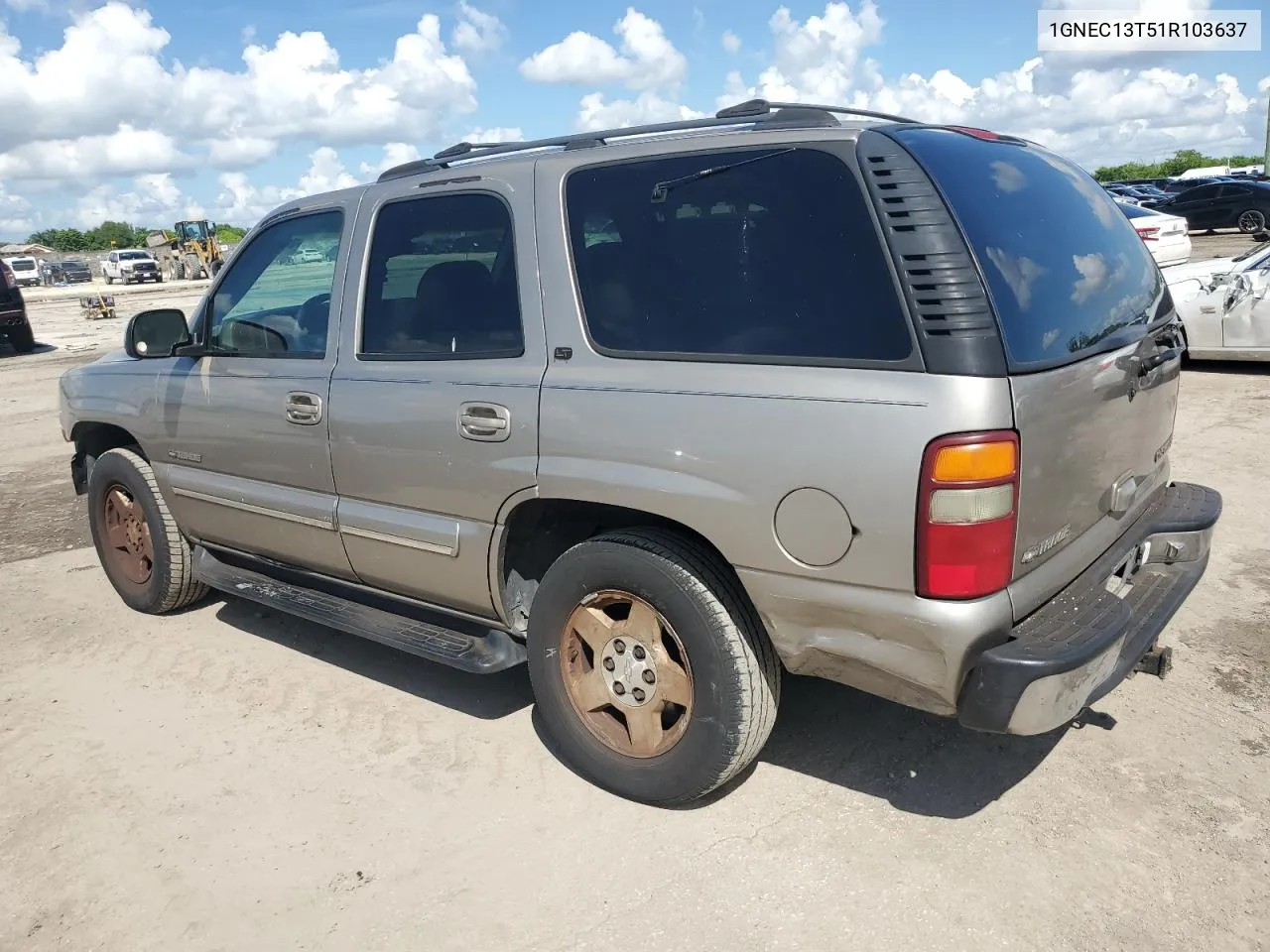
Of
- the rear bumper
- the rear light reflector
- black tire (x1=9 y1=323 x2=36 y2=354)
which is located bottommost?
the rear bumper

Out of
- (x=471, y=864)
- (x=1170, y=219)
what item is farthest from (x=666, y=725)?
(x=1170, y=219)

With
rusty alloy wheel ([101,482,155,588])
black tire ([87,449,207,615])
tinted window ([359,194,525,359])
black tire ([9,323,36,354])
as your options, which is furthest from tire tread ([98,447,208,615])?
black tire ([9,323,36,354])

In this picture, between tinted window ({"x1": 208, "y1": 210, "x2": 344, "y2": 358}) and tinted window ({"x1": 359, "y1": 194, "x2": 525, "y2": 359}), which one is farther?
tinted window ({"x1": 208, "y1": 210, "x2": 344, "y2": 358})

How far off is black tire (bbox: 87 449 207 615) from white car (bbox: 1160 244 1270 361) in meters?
8.29

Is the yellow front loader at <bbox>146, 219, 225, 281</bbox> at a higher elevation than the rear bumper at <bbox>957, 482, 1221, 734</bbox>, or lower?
higher

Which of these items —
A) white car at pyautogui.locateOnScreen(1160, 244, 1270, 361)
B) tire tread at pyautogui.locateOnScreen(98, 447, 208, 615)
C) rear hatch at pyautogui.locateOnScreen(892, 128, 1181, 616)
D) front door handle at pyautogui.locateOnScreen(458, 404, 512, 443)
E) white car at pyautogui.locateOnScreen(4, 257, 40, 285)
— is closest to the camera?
rear hatch at pyautogui.locateOnScreen(892, 128, 1181, 616)

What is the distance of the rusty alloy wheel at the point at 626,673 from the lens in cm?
313

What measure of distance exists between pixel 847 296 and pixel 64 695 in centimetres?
367

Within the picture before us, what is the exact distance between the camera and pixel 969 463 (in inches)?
96.9

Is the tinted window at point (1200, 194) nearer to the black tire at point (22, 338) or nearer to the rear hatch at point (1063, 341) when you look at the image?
the black tire at point (22, 338)

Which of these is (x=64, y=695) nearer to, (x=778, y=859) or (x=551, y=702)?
(x=551, y=702)

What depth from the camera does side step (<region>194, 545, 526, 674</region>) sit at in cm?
356

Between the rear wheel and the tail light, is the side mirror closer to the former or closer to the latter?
the tail light

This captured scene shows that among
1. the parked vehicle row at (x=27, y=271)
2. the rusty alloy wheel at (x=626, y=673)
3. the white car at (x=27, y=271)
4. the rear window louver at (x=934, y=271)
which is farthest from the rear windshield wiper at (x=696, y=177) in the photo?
the white car at (x=27, y=271)
